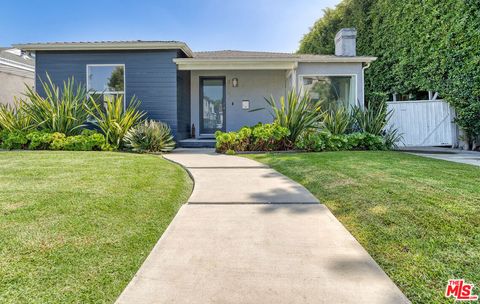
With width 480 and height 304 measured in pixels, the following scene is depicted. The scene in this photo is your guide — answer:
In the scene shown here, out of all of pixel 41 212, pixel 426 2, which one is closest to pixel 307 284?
pixel 41 212

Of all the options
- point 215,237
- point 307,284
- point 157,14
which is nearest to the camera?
point 307,284

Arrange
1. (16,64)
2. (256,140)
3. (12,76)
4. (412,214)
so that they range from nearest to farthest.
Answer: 1. (412,214)
2. (256,140)
3. (12,76)
4. (16,64)

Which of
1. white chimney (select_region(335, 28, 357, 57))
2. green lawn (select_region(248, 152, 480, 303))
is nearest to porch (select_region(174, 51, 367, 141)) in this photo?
white chimney (select_region(335, 28, 357, 57))

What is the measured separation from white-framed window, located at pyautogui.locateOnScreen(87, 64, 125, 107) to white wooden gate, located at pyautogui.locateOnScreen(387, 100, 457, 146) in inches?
331

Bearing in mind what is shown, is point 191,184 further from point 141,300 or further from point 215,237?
point 141,300

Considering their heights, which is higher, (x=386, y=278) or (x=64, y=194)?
(x=64, y=194)

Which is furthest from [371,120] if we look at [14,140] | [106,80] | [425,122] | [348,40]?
[14,140]

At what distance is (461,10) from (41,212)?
1029 cm

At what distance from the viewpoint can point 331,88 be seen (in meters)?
9.72

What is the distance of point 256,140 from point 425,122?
6064 millimetres

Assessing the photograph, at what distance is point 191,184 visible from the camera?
14.7ft

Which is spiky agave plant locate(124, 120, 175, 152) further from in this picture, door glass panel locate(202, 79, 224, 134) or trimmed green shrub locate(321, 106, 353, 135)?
trimmed green shrub locate(321, 106, 353, 135)

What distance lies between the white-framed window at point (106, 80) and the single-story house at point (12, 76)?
509 cm

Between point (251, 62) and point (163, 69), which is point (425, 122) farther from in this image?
point (163, 69)
